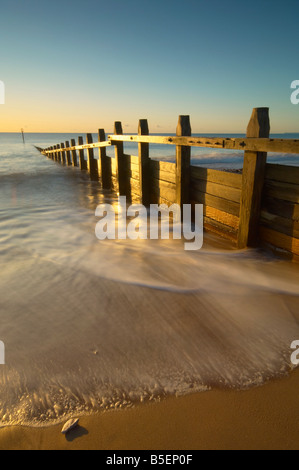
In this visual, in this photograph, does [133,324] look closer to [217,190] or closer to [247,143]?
[247,143]

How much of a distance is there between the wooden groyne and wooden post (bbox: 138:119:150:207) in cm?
2

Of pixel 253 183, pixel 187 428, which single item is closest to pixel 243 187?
pixel 253 183

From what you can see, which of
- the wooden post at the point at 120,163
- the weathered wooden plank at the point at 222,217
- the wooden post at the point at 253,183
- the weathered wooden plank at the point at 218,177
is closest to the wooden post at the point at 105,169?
the wooden post at the point at 120,163

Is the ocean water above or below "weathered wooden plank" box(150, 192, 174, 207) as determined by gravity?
below

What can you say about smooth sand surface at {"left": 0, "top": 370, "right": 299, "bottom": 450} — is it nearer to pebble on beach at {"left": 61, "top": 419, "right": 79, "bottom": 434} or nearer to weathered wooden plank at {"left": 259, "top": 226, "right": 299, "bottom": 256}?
pebble on beach at {"left": 61, "top": 419, "right": 79, "bottom": 434}

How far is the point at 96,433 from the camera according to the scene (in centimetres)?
152

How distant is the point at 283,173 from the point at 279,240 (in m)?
0.85

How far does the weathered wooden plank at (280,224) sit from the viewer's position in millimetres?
3375

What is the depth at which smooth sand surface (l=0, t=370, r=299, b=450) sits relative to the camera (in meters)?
1.47

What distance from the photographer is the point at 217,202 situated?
4.48 meters

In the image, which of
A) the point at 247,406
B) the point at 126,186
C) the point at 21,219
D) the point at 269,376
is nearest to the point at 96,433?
the point at 247,406

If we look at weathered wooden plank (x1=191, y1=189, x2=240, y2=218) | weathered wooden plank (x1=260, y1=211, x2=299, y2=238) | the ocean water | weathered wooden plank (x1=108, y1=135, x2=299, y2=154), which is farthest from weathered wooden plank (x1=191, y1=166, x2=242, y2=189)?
the ocean water
